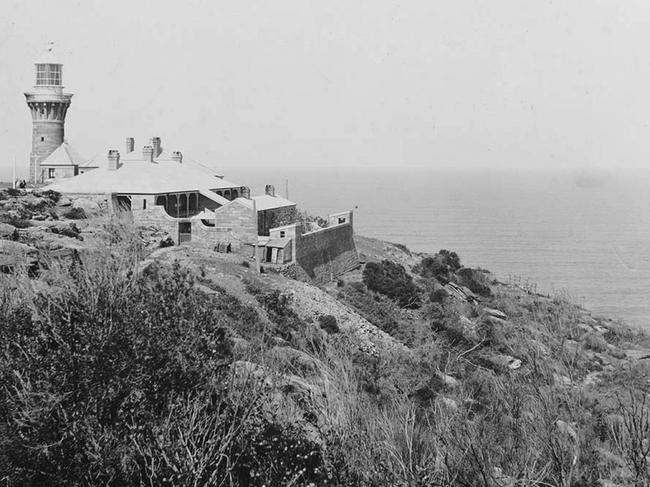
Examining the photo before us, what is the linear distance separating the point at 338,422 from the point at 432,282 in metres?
30.9

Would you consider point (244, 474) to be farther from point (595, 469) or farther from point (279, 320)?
point (279, 320)

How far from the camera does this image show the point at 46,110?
49.4m

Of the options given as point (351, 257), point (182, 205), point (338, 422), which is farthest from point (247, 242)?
point (338, 422)

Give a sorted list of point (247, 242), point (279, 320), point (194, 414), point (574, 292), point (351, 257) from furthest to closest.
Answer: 1. point (574, 292)
2. point (351, 257)
3. point (247, 242)
4. point (279, 320)
5. point (194, 414)

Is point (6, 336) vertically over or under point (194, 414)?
over

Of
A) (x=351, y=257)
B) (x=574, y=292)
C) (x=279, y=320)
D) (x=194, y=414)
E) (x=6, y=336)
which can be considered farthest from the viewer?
(x=574, y=292)

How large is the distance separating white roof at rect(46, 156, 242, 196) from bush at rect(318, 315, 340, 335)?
12319 millimetres

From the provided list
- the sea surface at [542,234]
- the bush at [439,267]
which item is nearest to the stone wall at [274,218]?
the bush at [439,267]

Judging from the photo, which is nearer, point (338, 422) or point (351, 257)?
point (338, 422)

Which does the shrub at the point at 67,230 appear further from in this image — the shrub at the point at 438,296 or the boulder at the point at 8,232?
the shrub at the point at 438,296

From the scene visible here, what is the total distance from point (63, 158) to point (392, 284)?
860 inches

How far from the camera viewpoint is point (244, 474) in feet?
42.9

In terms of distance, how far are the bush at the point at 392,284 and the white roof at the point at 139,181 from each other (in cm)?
961

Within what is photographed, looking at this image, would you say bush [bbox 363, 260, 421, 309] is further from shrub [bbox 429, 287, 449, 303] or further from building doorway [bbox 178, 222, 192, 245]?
building doorway [bbox 178, 222, 192, 245]
